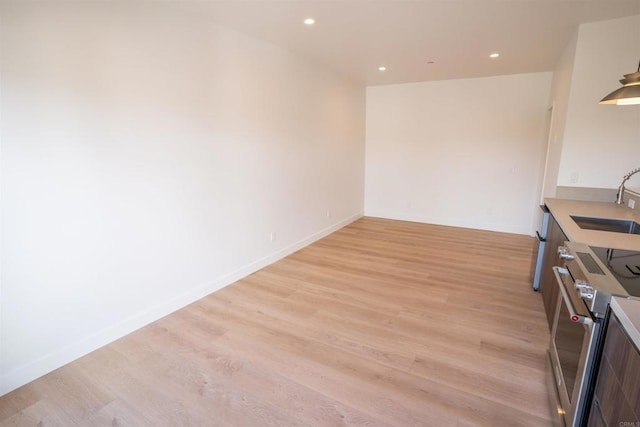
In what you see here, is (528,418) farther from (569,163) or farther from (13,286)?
(13,286)

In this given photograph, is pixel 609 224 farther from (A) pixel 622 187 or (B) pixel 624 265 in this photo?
(B) pixel 624 265

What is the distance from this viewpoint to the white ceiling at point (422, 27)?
8.39 feet

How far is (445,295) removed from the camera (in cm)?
312

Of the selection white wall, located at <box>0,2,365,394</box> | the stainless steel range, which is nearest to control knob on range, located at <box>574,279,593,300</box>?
the stainless steel range

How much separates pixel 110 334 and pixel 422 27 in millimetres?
3855

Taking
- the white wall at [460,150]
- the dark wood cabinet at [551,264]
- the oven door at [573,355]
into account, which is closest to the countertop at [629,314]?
the oven door at [573,355]

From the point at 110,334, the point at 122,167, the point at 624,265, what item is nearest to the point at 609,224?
the point at 624,265

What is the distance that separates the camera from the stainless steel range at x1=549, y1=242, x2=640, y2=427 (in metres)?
1.21

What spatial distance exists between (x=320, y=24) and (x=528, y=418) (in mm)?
3412

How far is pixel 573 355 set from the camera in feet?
4.78

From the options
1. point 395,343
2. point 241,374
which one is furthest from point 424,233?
point 241,374

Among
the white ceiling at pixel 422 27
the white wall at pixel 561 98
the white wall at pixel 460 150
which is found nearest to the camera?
the white ceiling at pixel 422 27

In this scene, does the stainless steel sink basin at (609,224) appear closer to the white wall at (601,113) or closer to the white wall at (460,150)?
the white wall at (601,113)

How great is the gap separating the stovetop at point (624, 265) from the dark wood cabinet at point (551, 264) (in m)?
0.48
